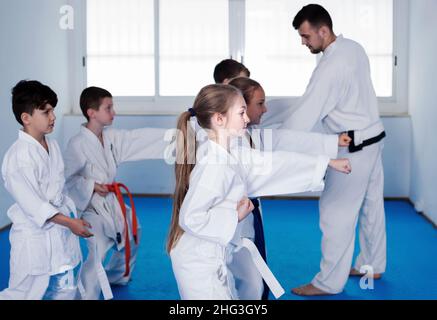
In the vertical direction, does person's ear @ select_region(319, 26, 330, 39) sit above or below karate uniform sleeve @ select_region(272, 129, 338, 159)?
above

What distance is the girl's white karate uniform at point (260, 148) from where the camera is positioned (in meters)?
2.58

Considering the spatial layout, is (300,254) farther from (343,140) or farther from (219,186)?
(219,186)

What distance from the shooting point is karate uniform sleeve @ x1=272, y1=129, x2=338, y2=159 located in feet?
9.71

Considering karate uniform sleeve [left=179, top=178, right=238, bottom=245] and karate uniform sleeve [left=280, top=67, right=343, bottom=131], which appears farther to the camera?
karate uniform sleeve [left=280, top=67, right=343, bottom=131]

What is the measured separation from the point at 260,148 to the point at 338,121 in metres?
0.56

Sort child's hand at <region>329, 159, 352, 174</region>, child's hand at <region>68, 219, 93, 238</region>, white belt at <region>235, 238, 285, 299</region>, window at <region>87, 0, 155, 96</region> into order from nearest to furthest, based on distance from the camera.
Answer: white belt at <region>235, 238, 285, 299</region>, child's hand at <region>329, 159, 352, 174</region>, child's hand at <region>68, 219, 93, 238</region>, window at <region>87, 0, 155, 96</region>

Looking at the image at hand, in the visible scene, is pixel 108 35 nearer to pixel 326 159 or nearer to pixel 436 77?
pixel 436 77

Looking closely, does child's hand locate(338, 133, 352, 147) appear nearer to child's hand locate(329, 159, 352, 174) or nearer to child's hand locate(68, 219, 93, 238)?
child's hand locate(329, 159, 352, 174)

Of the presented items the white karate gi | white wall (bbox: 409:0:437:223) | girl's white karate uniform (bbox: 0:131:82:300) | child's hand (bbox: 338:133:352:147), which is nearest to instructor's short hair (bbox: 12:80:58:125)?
girl's white karate uniform (bbox: 0:131:82:300)

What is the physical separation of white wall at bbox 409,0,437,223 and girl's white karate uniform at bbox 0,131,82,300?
3025 millimetres

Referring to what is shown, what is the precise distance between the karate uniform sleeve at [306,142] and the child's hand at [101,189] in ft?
2.79

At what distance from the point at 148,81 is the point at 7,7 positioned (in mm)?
1790
